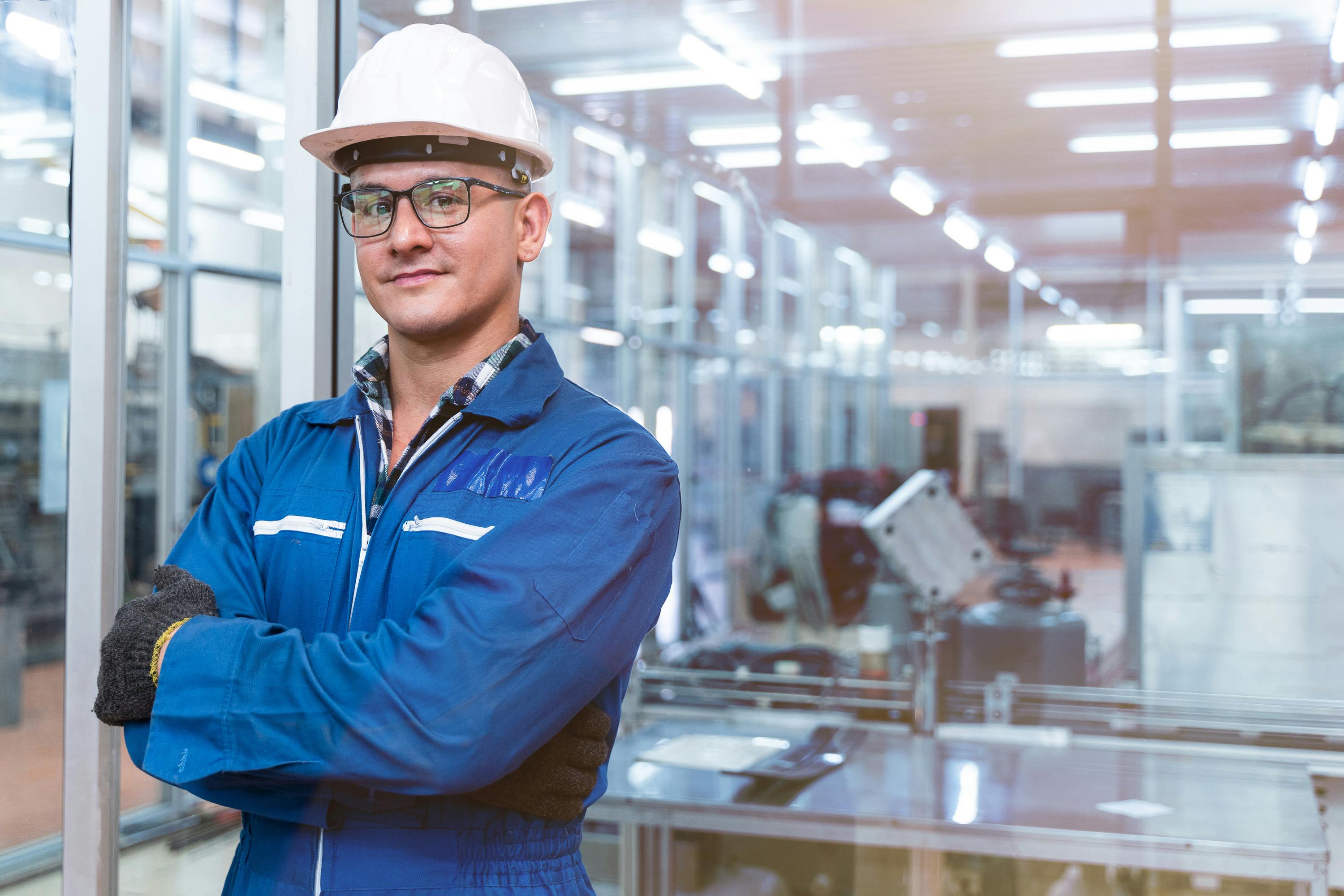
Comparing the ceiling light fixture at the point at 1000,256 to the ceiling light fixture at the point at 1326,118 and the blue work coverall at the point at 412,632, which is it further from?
the blue work coverall at the point at 412,632

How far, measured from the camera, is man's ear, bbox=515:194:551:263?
1.14m

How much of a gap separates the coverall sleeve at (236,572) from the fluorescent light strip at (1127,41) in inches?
232

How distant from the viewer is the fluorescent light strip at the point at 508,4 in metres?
2.38

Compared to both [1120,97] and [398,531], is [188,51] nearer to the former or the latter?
[398,531]

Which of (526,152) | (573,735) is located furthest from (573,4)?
(573,735)

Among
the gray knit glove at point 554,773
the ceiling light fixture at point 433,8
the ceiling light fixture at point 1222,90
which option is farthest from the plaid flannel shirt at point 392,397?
the ceiling light fixture at point 1222,90

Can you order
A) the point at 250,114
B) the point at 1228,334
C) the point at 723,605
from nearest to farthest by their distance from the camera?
the point at 1228,334, the point at 250,114, the point at 723,605

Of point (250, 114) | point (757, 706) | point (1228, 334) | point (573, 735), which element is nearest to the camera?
point (573, 735)

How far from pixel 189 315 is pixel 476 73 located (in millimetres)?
4223

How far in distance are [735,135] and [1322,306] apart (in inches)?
213

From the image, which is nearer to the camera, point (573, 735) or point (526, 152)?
point (573, 735)

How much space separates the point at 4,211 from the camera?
404 centimetres

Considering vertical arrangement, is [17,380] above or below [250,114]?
below

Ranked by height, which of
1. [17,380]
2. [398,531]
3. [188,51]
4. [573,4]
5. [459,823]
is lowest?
[459,823]
